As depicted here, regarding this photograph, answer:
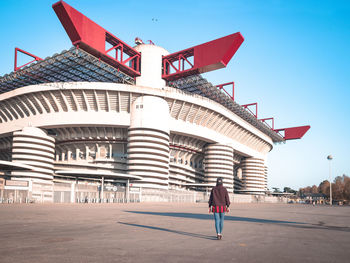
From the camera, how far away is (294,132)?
10525 cm

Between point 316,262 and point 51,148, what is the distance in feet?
198

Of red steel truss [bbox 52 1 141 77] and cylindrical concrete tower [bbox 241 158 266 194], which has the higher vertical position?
red steel truss [bbox 52 1 141 77]

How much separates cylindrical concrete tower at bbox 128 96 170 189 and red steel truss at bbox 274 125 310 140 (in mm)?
59512

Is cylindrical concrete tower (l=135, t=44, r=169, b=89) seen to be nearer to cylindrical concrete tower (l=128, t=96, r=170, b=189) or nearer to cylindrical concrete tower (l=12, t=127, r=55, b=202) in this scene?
cylindrical concrete tower (l=128, t=96, r=170, b=189)

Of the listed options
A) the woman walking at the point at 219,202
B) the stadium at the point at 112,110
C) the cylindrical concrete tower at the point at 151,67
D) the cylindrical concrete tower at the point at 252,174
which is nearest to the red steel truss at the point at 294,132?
the cylindrical concrete tower at the point at 252,174

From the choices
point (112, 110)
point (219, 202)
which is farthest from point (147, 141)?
point (219, 202)

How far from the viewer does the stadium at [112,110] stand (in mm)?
49344

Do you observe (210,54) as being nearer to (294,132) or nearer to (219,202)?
(219,202)

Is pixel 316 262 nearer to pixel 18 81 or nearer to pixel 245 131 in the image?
pixel 18 81

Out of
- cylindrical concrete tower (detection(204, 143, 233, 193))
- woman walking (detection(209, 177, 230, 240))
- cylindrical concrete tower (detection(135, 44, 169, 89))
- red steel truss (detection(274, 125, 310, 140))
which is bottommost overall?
woman walking (detection(209, 177, 230, 240))

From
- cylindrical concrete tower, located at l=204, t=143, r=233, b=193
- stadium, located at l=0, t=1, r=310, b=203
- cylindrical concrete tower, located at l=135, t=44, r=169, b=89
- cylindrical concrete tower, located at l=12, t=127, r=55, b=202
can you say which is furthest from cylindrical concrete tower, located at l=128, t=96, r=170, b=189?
cylindrical concrete tower, located at l=204, t=143, r=233, b=193

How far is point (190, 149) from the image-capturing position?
71.8m

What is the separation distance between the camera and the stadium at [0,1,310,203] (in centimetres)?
4934

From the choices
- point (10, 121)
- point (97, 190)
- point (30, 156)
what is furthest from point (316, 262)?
point (10, 121)
